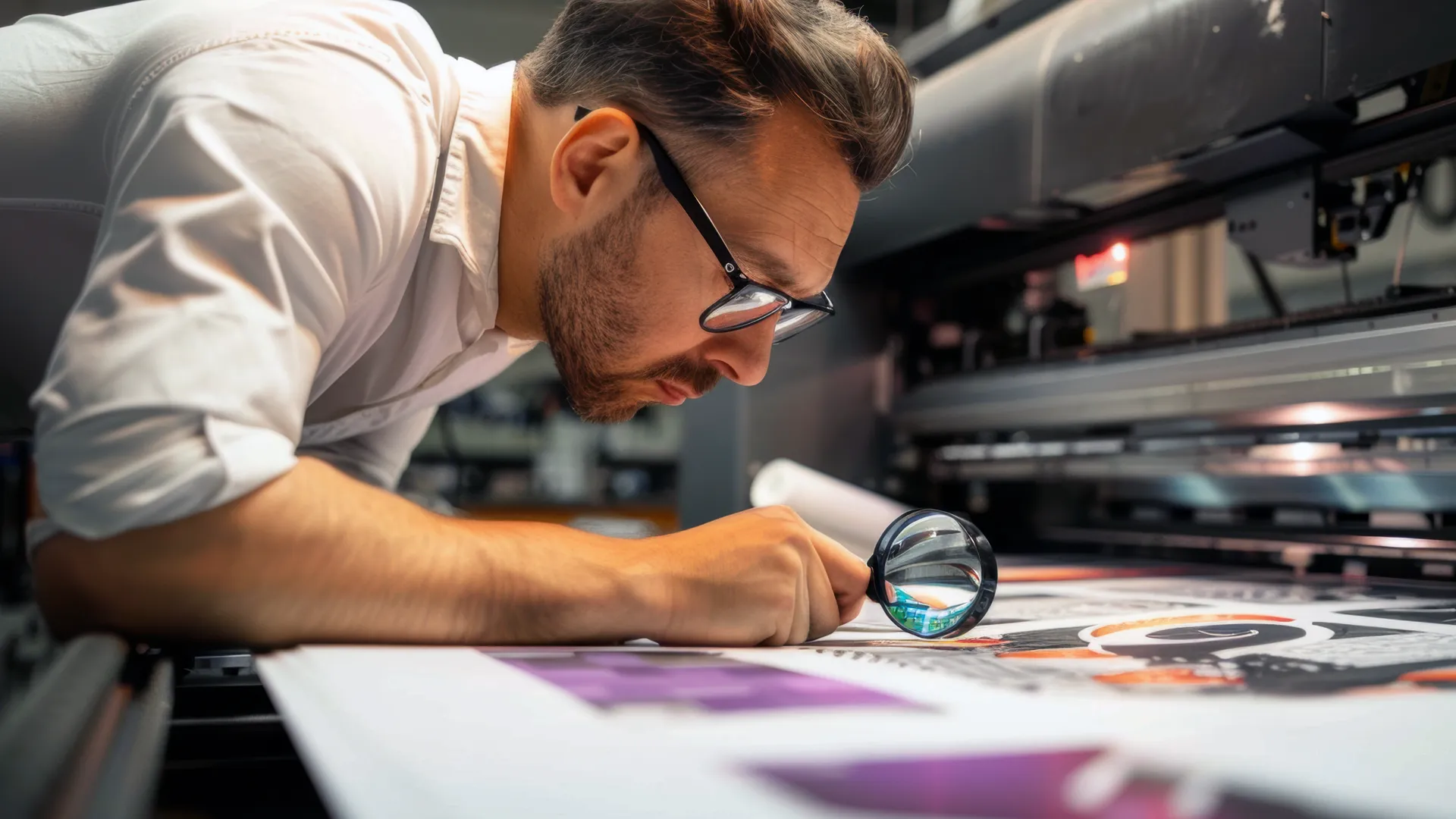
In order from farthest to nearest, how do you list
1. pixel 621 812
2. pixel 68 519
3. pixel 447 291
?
pixel 447 291 < pixel 68 519 < pixel 621 812

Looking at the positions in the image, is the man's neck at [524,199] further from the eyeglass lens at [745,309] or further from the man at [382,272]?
the eyeglass lens at [745,309]

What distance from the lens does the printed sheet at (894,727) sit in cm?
43

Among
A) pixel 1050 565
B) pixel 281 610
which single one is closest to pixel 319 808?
pixel 281 610

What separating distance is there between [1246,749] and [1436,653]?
1.42 ft

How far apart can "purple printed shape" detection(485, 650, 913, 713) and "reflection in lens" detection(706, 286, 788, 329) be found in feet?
1.42

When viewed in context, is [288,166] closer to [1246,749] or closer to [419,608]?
[419,608]

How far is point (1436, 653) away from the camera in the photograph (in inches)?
32.8

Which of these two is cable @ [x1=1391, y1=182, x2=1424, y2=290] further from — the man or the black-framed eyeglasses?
the black-framed eyeglasses

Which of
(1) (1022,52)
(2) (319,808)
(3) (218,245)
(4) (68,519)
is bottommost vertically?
(2) (319,808)

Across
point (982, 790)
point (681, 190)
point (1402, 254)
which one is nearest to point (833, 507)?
point (681, 190)

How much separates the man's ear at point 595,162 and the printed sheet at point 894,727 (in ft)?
1.58

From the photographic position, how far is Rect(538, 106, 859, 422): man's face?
1.10m

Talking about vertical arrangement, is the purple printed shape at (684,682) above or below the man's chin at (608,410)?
below

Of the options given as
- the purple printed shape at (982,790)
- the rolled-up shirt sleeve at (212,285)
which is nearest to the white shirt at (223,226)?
the rolled-up shirt sleeve at (212,285)
